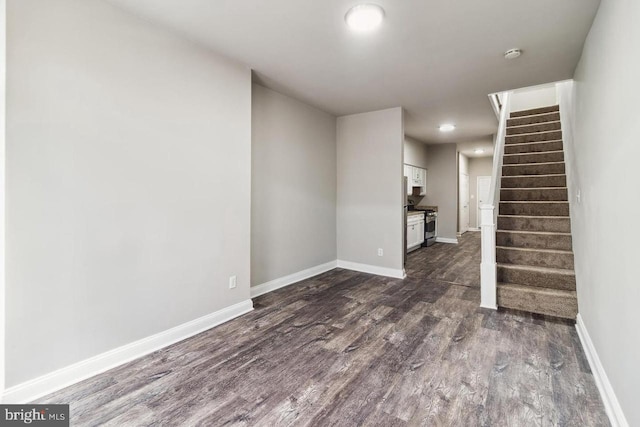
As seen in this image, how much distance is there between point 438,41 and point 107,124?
2.72 m

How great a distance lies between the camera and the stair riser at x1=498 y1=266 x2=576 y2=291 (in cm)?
313

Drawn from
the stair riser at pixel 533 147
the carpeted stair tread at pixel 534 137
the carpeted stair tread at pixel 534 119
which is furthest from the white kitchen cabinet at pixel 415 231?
the carpeted stair tread at pixel 534 119

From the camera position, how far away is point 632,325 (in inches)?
55.7

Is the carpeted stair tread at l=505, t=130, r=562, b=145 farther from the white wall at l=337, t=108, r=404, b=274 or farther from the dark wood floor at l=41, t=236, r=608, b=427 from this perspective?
the dark wood floor at l=41, t=236, r=608, b=427

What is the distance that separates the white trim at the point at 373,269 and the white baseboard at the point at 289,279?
193 mm

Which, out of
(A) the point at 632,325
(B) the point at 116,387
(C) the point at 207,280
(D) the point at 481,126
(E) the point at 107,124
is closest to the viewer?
(A) the point at 632,325

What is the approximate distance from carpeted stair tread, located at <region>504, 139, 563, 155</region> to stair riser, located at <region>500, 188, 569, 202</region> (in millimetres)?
1031

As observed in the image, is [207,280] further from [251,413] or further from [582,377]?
[582,377]

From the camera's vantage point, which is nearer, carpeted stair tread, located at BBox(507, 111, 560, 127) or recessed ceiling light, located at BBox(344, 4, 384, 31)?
recessed ceiling light, located at BBox(344, 4, 384, 31)

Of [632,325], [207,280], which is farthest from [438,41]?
[207,280]

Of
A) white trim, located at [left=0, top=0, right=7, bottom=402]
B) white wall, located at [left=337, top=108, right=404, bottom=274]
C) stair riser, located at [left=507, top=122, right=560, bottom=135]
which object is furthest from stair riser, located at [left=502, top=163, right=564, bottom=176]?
white trim, located at [left=0, top=0, right=7, bottom=402]

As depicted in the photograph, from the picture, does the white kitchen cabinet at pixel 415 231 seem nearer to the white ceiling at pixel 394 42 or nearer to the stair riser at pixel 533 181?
the stair riser at pixel 533 181

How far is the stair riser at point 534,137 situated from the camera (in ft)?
15.7

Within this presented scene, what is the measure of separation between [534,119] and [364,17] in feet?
16.1
